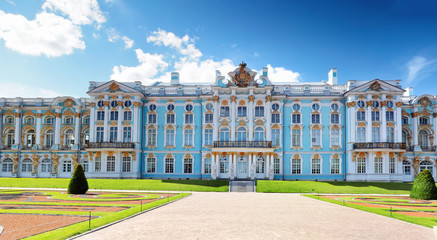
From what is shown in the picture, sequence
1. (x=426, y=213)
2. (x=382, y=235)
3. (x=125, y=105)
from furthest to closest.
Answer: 1. (x=125, y=105)
2. (x=426, y=213)
3. (x=382, y=235)

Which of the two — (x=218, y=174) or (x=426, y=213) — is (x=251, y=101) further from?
(x=426, y=213)

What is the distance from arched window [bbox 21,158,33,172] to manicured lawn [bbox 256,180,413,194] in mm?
32482

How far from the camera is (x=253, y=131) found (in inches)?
1790

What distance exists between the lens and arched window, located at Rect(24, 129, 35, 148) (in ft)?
165

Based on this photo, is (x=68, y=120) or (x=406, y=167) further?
(x=68, y=120)

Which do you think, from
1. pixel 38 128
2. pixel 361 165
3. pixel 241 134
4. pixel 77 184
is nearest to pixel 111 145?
pixel 38 128

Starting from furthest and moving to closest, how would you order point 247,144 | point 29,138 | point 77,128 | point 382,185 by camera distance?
point 29,138 → point 77,128 → point 247,144 → point 382,185

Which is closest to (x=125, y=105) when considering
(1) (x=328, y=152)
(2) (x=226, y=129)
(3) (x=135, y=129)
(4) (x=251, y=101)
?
(3) (x=135, y=129)

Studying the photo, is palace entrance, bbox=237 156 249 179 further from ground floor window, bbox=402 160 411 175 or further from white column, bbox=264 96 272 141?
ground floor window, bbox=402 160 411 175

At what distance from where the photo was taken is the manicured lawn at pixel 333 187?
3512 cm

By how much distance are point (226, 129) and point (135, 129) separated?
11868mm

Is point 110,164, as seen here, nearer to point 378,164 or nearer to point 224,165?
point 224,165

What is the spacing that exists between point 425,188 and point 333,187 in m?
11.1

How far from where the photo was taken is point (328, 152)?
45.6m
